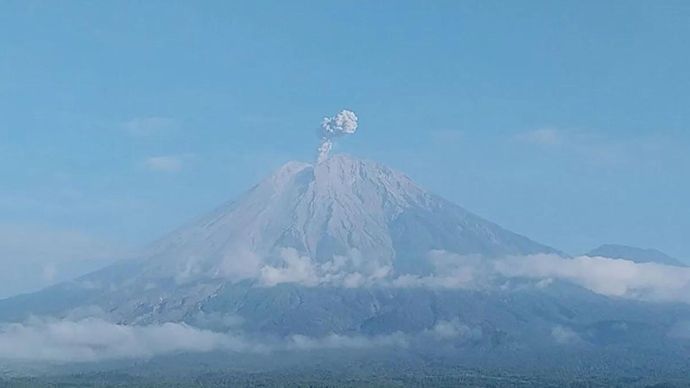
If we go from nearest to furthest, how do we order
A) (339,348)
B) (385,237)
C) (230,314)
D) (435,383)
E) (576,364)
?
1. (435,383)
2. (576,364)
3. (339,348)
4. (230,314)
5. (385,237)

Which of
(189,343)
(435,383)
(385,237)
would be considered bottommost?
(435,383)

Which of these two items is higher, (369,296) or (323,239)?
(323,239)

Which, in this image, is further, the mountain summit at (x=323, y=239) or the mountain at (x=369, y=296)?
the mountain summit at (x=323, y=239)

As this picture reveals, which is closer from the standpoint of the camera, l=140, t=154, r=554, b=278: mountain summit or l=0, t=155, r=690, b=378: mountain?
l=0, t=155, r=690, b=378: mountain

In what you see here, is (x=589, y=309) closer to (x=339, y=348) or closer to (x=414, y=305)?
(x=414, y=305)

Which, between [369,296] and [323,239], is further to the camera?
[323,239]

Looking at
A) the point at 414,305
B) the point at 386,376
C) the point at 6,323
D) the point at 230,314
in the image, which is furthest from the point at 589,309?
the point at 6,323

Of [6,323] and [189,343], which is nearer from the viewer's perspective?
[189,343]

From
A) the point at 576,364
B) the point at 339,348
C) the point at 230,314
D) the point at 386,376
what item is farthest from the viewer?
the point at 230,314

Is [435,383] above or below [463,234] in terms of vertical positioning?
below
